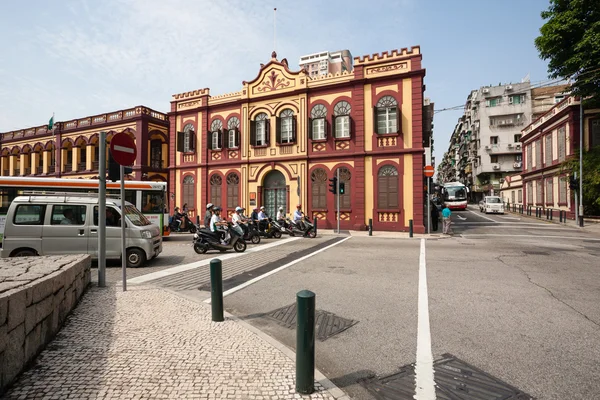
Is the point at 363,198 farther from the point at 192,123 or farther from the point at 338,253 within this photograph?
the point at 192,123

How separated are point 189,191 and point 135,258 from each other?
16.3 metres

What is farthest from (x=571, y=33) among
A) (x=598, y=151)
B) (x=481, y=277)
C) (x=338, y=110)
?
(x=481, y=277)

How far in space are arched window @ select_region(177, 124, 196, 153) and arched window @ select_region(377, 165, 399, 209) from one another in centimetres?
1428

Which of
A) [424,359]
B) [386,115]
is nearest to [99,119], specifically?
[386,115]

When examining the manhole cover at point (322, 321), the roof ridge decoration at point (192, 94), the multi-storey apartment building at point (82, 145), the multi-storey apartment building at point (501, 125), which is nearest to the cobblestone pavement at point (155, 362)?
the manhole cover at point (322, 321)

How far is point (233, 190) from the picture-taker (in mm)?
22094

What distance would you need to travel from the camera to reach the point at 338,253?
10336 mm

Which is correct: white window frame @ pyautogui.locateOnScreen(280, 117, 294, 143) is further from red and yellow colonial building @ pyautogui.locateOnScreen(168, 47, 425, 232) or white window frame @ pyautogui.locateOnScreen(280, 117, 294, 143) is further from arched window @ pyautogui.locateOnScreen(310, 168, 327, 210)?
arched window @ pyautogui.locateOnScreen(310, 168, 327, 210)

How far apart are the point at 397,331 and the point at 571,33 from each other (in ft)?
89.6

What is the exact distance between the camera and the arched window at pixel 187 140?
2356 centimetres

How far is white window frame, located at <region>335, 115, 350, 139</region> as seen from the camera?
62.6ft

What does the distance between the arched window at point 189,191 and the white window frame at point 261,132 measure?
6210 millimetres

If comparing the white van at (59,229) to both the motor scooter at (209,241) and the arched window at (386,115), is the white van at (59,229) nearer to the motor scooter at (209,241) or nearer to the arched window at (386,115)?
the motor scooter at (209,241)

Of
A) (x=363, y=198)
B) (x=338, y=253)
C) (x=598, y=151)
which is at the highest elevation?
(x=598, y=151)
